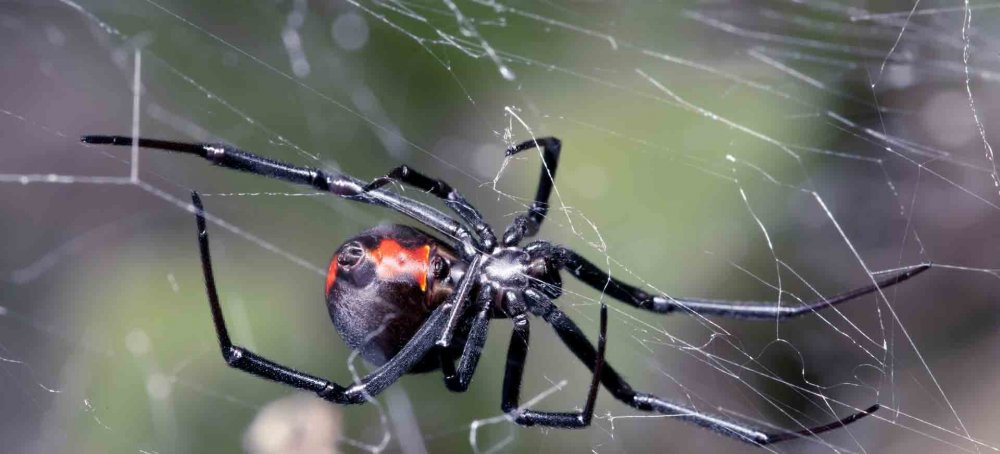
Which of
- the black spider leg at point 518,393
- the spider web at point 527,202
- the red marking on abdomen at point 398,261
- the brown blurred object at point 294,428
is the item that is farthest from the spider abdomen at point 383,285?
the brown blurred object at point 294,428

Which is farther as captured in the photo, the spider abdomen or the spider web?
the spider web

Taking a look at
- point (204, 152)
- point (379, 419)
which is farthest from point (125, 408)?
point (204, 152)

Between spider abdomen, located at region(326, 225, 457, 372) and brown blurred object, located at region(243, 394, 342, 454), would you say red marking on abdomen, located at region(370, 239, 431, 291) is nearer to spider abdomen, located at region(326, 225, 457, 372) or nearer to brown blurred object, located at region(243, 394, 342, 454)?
spider abdomen, located at region(326, 225, 457, 372)

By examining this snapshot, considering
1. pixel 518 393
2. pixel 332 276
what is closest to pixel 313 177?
pixel 332 276

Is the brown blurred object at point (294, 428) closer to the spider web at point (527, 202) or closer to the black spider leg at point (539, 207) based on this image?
the spider web at point (527, 202)

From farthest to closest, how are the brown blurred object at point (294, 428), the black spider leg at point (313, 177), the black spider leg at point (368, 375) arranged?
the brown blurred object at point (294, 428) → the black spider leg at point (368, 375) → the black spider leg at point (313, 177)

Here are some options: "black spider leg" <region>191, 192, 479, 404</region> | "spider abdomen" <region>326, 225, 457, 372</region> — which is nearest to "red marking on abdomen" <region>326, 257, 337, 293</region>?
"spider abdomen" <region>326, 225, 457, 372</region>

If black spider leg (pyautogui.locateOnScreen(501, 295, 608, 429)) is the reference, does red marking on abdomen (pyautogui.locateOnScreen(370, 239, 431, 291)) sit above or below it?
above
